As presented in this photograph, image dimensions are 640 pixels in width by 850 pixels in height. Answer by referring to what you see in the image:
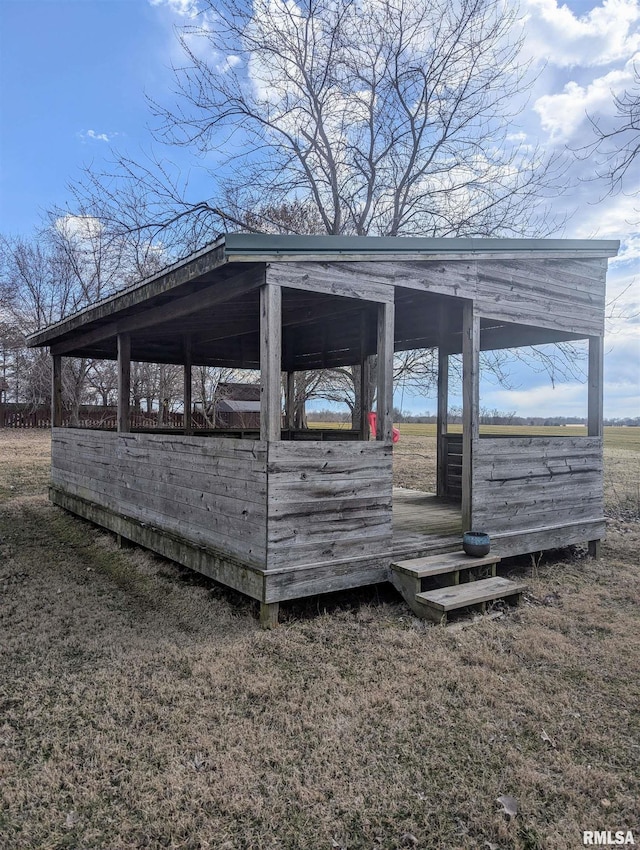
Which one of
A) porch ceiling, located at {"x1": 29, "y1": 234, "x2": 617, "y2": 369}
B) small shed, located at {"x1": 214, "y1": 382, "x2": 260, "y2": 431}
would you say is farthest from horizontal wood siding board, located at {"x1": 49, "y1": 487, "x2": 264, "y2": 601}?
small shed, located at {"x1": 214, "y1": 382, "x2": 260, "y2": 431}

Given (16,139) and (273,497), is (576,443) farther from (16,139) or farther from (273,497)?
(16,139)

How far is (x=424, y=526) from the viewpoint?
5.98 m

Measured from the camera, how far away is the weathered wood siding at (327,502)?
13.2ft

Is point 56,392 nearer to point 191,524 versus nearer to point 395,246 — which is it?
point 191,524

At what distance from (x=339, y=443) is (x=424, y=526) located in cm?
220

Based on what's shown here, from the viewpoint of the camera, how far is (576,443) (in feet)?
21.0

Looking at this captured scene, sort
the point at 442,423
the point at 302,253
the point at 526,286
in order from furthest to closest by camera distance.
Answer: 1. the point at 442,423
2. the point at 526,286
3. the point at 302,253

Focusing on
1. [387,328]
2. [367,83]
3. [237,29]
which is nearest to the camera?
[387,328]

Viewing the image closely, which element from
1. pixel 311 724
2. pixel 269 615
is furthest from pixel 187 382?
pixel 311 724

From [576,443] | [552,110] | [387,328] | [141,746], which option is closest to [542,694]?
[141,746]

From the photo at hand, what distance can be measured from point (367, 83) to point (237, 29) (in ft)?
10.1

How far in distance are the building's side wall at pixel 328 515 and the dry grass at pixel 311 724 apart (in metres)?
0.39

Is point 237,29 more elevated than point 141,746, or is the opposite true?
point 237,29

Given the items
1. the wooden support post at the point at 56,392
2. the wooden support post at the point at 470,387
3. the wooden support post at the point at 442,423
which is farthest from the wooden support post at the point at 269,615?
the wooden support post at the point at 56,392
